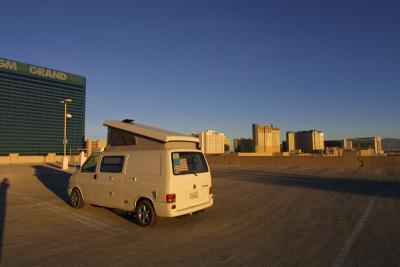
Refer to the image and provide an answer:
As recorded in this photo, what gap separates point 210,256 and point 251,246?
1025 mm

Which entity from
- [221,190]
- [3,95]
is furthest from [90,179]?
[3,95]

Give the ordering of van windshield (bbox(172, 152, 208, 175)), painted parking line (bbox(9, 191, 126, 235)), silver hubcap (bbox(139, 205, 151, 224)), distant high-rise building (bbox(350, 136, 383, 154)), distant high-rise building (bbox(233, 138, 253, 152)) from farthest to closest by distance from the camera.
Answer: distant high-rise building (bbox(350, 136, 383, 154)) → distant high-rise building (bbox(233, 138, 253, 152)) → silver hubcap (bbox(139, 205, 151, 224)) → van windshield (bbox(172, 152, 208, 175)) → painted parking line (bbox(9, 191, 126, 235))

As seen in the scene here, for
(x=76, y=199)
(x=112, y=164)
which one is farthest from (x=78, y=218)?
(x=112, y=164)

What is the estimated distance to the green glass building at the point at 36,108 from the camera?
103 m

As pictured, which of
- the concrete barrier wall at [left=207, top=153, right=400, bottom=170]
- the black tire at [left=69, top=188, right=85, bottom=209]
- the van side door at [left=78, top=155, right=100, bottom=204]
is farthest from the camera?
the concrete barrier wall at [left=207, top=153, right=400, bottom=170]

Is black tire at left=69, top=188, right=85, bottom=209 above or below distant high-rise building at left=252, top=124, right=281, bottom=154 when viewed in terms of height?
below

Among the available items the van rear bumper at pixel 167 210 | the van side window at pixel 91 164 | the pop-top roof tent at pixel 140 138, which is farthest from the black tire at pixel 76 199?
the van rear bumper at pixel 167 210

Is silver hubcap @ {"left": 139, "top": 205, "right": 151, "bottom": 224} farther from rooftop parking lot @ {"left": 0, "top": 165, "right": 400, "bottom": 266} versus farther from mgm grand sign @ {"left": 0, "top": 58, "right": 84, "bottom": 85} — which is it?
mgm grand sign @ {"left": 0, "top": 58, "right": 84, "bottom": 85}

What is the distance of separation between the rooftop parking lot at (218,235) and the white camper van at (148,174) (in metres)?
0.50

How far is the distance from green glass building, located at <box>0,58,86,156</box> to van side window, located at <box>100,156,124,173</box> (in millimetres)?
98628

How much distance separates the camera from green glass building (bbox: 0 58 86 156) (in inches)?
4070

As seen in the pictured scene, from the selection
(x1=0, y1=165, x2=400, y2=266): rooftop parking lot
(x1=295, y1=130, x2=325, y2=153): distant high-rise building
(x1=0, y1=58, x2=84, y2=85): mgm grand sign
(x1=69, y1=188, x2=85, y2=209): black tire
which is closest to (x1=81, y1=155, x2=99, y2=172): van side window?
(x1=69, y1=188, x2=85, y2=209): black tire

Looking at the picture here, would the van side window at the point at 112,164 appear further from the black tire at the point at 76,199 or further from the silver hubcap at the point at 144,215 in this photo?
the black tire at the point at 76,199

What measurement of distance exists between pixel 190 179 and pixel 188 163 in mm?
432
